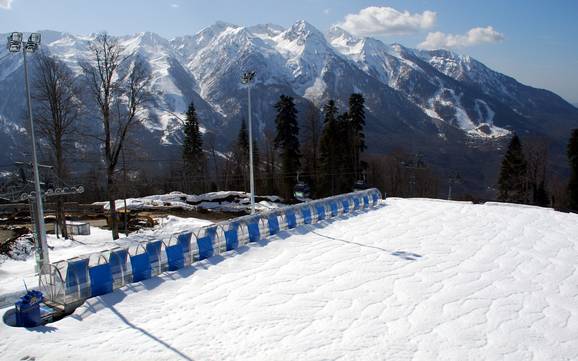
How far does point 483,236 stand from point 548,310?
25.0 feet

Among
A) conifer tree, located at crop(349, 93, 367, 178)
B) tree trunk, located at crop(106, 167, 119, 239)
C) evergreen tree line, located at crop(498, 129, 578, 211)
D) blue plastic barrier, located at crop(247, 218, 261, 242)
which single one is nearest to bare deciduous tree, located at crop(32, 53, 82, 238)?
tree trunk, located at crop(106, 167, 119, 239)

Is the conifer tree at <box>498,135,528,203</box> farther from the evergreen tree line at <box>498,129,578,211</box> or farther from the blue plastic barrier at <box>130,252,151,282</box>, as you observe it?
the blue plastic barrier at <box>130,252,151,282</box>

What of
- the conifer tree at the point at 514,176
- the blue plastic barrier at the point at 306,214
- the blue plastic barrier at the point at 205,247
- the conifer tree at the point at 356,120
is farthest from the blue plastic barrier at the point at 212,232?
the conifer tree at the point at 514,176

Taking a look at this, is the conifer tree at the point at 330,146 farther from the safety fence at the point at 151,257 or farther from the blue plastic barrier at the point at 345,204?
the safety fence at the point at 151,257

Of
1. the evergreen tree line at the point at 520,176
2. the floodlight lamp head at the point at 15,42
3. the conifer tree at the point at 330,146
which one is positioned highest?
the floodlight lamp head at the point at 15,42

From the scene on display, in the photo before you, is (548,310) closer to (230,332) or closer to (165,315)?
(230,332)

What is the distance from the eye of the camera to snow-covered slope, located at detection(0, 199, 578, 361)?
8.73 metres

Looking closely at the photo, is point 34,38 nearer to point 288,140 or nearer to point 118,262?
point 118,262

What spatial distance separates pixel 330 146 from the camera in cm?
5316

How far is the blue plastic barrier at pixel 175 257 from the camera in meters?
13.2

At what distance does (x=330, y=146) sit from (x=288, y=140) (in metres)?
5.07

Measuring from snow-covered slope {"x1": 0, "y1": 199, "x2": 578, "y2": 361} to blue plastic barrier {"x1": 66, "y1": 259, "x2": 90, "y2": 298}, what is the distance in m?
0.37

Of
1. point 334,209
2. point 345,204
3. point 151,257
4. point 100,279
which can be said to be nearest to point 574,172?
point 345,204

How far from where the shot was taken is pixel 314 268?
44.7 feet
